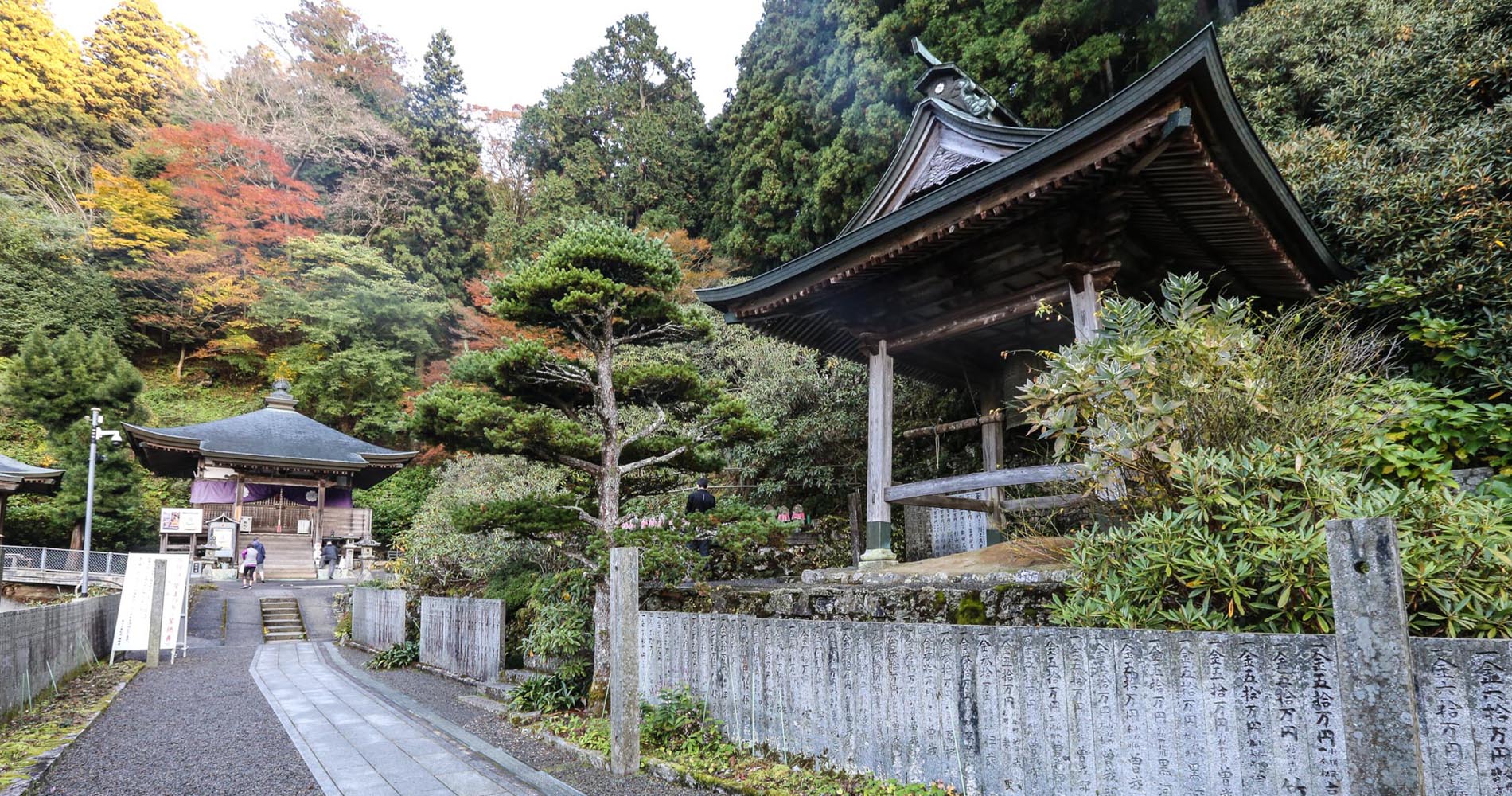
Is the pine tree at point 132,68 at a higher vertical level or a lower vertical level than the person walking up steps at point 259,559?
higher

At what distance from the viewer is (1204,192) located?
206 inches

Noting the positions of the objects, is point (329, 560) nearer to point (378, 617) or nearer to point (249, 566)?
point (249, 566)

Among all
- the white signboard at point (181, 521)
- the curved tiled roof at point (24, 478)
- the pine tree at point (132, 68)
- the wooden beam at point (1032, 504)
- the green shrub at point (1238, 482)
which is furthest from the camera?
the pine tree at point (132, 68)

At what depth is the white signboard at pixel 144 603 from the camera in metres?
10.8

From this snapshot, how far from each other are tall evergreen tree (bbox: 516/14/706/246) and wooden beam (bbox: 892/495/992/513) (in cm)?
1773

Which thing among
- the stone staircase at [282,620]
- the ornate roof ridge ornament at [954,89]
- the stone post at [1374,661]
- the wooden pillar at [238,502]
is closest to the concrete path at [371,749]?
the stone post at [1374,661]

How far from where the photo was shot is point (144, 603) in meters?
11.0

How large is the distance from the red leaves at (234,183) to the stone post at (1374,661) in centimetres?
3578

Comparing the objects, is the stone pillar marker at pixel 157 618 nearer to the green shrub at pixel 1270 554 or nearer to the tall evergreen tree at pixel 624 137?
the green shrub at pixel 1270 554

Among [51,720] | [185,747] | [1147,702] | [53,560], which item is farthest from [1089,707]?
[53,560]

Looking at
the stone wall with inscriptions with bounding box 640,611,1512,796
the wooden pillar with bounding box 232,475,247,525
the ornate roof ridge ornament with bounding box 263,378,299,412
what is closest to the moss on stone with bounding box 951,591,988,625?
the stone wall with inscriptions with bounding box 640,611,1512,796

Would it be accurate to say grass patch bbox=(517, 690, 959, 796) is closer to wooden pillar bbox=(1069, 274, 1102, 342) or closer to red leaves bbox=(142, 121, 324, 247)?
wooden pillar bbox=(1069, 274, 1102, 342)

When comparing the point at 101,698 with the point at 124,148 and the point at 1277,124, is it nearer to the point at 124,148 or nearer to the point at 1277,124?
the point at 1277,124

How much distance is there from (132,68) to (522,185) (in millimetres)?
18617
